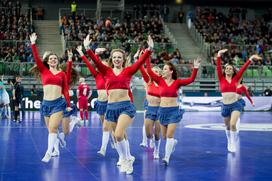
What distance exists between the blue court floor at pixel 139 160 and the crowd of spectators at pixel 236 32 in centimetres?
1867

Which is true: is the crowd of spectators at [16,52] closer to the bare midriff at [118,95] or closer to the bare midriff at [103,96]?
the bare midriff at [103,96]

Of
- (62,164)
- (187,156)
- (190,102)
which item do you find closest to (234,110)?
(187,156)

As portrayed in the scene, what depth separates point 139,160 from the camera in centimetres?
1040

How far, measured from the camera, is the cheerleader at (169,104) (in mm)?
9703

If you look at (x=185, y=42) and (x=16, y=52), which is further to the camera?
(x=185, y=42)

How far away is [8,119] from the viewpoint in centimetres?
2220

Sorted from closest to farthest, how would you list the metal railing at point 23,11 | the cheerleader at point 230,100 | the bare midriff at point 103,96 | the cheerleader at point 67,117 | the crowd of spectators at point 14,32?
the cheerleader at point 67,117 < the bare midriff at point 103,96 < the cheerleader at point 230,100 < the crowd of spectators at point 14,32 < the metal railing at point 23,11

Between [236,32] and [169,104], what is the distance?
31.3m

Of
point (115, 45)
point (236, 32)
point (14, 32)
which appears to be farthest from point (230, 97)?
point (236, 32)

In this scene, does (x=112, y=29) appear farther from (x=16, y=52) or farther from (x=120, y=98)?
(x=120, y=98)

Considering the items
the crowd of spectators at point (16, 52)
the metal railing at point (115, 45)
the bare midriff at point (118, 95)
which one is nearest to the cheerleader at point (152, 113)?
the bare midriff at point (118, 95)

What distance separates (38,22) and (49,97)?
30201 millimetres

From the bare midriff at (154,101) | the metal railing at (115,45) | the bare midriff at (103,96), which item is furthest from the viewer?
the metal railing at (115,45)

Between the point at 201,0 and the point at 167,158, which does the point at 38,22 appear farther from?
the point at 167,158
